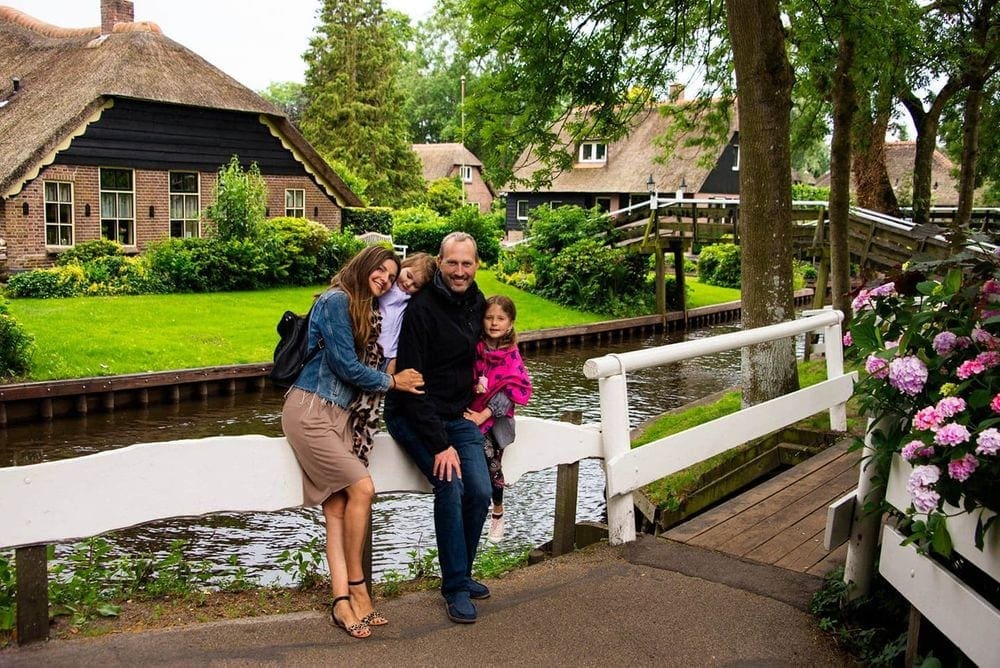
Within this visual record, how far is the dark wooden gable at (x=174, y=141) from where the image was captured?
24.6m

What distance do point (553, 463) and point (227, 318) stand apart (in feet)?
52.9

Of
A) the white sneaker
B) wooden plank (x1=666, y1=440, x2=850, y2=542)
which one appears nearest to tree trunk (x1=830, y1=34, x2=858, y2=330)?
wooden plank (x1=666, y1=440, x2=850, y2=542)

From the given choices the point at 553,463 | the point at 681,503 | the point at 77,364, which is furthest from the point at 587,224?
the point at 553,463

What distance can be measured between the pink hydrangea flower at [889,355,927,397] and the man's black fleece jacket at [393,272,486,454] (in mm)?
1736

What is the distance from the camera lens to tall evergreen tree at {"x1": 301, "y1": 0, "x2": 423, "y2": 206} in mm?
48562

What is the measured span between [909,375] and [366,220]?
29.1 metres

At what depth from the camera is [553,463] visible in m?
4.89

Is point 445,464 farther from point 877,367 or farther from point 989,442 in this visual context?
point 989,442

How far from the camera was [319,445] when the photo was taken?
12.9 ft

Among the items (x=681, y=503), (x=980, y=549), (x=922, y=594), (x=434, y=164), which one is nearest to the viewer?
(x=980, y=549)

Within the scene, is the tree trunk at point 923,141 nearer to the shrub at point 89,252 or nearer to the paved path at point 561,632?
the shrub at point 89,252

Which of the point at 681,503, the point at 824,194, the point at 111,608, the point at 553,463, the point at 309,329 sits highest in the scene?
the point at 824,194

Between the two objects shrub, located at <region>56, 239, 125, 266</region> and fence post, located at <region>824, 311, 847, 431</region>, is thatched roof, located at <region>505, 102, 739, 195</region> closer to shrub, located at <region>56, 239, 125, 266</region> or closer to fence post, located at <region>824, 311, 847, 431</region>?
shrub, located at <region>56, 239, 125, 266</region>

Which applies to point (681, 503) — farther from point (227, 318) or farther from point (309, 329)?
point (227, 318)
